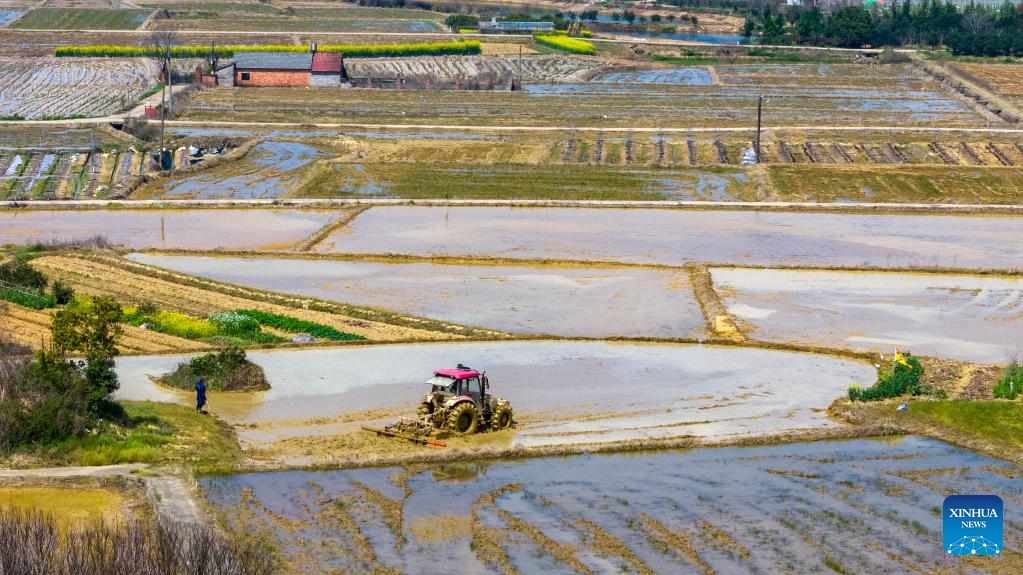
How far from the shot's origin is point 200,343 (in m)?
30.0

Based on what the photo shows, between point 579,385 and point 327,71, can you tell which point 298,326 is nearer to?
point 579,385

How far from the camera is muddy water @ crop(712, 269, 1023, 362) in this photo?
30547mm

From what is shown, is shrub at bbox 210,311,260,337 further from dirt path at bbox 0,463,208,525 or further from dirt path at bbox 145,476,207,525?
dirt path at bbox 145,476,207,525

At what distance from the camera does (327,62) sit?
8919 cm

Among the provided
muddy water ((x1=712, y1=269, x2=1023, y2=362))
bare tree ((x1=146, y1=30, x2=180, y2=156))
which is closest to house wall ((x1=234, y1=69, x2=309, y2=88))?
bare tree ((x1=146, y1=30, x2=180, y2=156))

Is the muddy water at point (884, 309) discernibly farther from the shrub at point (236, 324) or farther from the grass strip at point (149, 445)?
the grass strip at point (149, 445)

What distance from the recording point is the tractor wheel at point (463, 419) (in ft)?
74.0

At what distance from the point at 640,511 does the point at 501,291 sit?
1698 centimetres

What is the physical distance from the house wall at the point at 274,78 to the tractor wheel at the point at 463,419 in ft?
219

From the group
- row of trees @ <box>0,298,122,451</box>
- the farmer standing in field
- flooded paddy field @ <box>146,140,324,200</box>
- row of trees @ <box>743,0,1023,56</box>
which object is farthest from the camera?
row of trees @ <box>743,0,1023,56</box>

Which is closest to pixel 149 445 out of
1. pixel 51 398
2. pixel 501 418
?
pixel 51 398

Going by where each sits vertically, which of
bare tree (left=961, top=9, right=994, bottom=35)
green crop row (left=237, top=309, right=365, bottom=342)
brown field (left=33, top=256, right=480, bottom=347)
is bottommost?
brown field (left=33, top=256, right=480, bottom=347)

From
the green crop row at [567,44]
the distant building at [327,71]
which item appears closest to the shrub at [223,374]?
the distant building at [327,71]

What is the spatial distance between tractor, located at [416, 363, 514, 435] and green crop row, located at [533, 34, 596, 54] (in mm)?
81737
